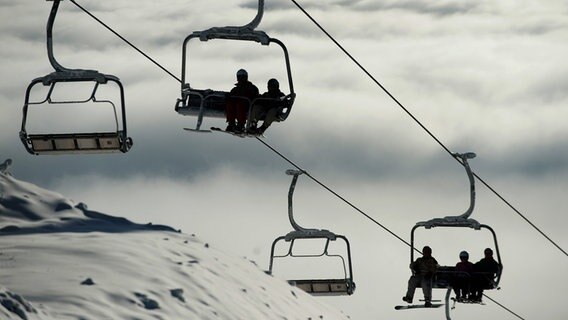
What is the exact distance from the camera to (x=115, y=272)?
124ft

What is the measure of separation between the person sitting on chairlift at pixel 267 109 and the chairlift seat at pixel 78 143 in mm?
3475

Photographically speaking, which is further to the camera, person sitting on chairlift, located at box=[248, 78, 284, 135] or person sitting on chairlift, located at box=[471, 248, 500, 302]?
person sitting on chairlift, located at box=[471, 248, 500, 302]

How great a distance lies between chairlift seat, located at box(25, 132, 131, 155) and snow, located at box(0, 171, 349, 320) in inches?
92.1

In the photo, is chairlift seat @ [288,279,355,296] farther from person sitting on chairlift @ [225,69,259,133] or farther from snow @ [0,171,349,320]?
person sitting on chairlift @ [225,69,259,133]

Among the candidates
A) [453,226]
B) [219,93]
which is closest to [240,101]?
[219,93]

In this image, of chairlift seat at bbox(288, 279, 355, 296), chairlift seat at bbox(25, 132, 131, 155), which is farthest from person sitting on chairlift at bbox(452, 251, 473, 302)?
chairlift seat at bbox(25, 132, 131, 155)

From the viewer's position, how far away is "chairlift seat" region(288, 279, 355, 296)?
1532 inches

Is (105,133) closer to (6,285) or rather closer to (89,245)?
(6,285)

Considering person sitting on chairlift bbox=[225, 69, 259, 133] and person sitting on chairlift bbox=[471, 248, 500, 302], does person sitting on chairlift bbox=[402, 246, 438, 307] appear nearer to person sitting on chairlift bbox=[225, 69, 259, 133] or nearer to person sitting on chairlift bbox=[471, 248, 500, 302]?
person sitting on chairlift bbox=[471, 248, 500, 302]

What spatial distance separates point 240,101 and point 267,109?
45cm

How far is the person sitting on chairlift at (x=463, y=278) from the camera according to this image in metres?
36.6

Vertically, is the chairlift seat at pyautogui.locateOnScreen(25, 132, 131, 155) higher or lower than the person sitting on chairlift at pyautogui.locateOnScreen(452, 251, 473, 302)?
lower

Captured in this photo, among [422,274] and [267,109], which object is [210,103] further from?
[422,274]

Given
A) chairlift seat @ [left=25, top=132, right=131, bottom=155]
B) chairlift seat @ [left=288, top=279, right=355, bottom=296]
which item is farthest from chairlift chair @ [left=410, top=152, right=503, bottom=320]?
chairlift seat @ [left=25, top=132, right=131, bottom=155]
